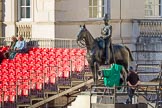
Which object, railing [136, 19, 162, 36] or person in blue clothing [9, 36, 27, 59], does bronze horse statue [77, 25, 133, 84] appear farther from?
railing [136, 19, 162, 36]

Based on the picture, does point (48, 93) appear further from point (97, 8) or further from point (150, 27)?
point (150, 27)

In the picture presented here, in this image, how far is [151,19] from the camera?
120 ft

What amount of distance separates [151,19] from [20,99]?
10547 mm

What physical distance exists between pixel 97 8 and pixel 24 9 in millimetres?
3308

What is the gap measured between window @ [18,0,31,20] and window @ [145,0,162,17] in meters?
5.38

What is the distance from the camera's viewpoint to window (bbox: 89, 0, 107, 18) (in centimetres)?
3659

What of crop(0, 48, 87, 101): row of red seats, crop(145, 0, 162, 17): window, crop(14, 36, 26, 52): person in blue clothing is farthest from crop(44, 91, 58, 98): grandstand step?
crop(145, 0, 162, 17): window

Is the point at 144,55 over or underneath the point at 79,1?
underneath

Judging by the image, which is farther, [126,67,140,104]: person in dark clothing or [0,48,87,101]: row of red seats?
[0,48,87,101]: row of red seats

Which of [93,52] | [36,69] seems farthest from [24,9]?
[93,52]

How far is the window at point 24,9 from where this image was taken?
120 feet

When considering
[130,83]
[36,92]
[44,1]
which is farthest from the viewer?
[44,1]

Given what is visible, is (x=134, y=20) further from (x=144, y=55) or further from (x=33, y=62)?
(x=33, y=62)

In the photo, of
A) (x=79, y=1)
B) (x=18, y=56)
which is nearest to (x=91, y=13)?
(x=79, y=1)
